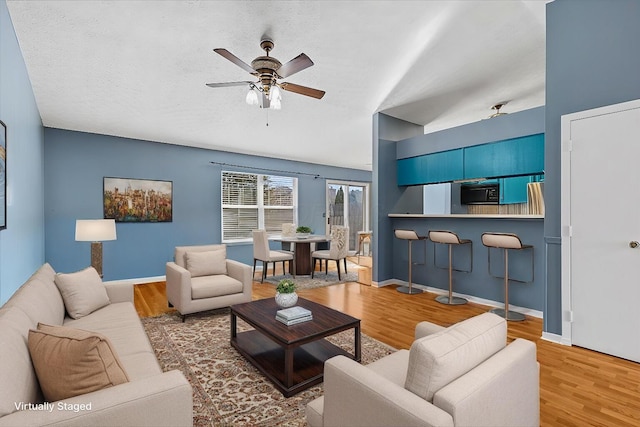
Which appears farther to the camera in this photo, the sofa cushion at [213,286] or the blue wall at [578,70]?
the sofa cushion at [213,286]

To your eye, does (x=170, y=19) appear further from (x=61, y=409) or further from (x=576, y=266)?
(x=576, y=266)

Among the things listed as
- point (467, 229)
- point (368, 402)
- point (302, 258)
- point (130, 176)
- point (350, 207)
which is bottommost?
point (302, 258)

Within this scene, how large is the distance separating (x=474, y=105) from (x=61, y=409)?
537cm

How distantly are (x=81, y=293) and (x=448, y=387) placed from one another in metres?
2.63

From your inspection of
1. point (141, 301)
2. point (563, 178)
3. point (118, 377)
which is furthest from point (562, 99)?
point (141, 301)

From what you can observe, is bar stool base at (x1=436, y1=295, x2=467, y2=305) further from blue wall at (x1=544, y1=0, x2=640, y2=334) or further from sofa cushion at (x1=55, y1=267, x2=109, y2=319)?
sofa cushion at (x1=55, y1=267, x2=109, y2=319)

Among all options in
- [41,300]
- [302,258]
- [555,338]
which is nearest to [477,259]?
[555,338]

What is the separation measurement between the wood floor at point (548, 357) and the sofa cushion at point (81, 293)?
48.9 inches

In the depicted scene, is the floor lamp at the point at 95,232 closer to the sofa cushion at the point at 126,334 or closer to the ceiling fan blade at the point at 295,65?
the sofa cushion at the point at 126,334

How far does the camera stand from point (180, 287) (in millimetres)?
3336

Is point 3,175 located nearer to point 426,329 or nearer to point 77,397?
point 77,397

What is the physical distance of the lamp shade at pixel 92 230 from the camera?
11.3 feet

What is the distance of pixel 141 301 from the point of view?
14.0 feet

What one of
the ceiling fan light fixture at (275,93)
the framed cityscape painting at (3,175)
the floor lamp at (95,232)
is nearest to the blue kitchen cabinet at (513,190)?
the ceiling fan light fixture at (275,93)
